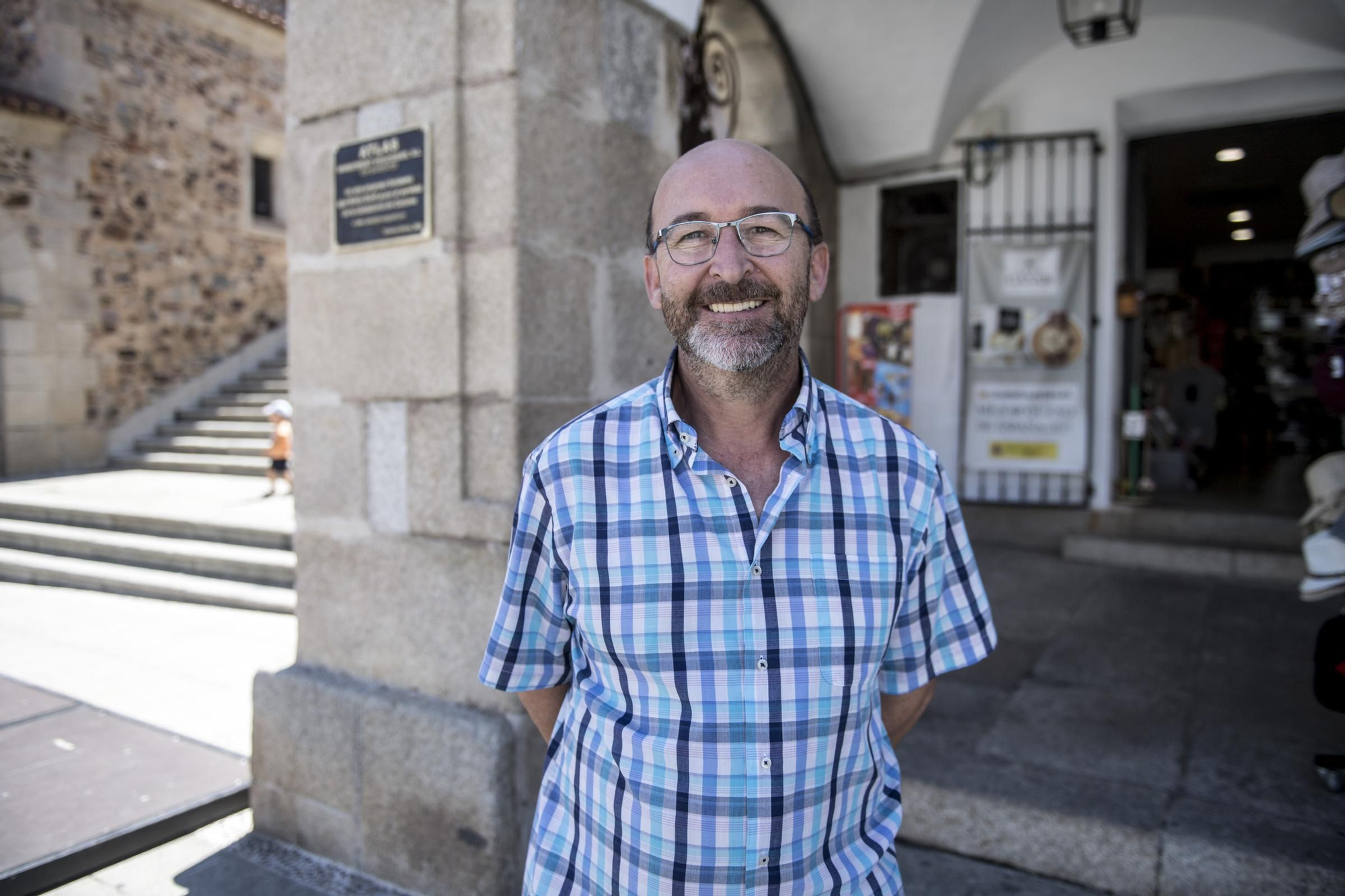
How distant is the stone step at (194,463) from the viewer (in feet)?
31.4

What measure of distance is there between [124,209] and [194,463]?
3.89 m

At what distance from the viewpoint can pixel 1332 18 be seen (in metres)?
4.74

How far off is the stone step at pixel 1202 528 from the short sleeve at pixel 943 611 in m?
4.66

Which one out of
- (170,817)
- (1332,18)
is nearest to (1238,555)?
(1332,18)

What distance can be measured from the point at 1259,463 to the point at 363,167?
11441mm

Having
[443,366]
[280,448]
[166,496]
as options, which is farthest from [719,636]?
[166,496]

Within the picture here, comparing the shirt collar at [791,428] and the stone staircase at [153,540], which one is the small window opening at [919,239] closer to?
the stone staircase at [153,540]

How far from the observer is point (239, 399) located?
11.8 meters

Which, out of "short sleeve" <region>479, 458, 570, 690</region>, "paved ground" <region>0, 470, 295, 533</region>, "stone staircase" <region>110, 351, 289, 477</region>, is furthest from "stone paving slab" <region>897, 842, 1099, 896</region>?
"stone staircase" <region>110, 351, 289, 477</region>

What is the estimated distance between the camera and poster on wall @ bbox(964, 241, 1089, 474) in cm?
588

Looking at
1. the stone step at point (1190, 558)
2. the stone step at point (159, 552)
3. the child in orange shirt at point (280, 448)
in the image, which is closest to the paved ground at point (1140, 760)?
the stone step at point (1190, 558)

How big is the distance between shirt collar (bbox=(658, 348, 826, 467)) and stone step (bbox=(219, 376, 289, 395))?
1148 cm

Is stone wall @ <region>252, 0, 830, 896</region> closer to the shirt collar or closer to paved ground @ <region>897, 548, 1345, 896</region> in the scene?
the shirt collar

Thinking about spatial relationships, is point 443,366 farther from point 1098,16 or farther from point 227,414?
point 227,414
